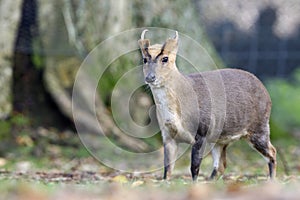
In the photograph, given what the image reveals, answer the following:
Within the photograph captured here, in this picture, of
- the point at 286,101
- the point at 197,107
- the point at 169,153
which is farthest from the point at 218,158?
the point at 286,101

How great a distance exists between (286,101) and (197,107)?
831 cm

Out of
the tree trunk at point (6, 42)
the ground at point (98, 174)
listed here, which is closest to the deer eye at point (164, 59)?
the ground at point (98, 174)

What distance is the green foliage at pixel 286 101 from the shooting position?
47.8 ft

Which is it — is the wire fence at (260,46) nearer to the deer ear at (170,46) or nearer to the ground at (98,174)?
the ground at (98,174)

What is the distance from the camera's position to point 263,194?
4.36 meters

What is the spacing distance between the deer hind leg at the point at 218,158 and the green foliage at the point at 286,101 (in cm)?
633

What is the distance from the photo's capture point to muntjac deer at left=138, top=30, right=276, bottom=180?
698 cm

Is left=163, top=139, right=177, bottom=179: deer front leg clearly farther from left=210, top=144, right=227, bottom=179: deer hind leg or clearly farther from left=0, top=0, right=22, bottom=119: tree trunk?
left=0, top=0, right=22, bottom=119: tree trunk

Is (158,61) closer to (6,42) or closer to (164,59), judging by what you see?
(164,59)

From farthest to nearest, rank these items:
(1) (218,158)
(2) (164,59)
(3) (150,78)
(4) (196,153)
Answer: (1) (218,158)
(4) (196,153)
(2) (164,59)
(3) (150,78)

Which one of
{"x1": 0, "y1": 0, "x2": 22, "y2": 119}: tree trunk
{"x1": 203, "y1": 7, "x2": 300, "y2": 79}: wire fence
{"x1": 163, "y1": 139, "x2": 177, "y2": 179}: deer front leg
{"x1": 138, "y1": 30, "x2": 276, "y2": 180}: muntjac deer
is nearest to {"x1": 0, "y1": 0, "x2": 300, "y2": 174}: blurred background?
{"x1": 0, "y1": 0, "x2": 22, "y2": 119}: tree trunk

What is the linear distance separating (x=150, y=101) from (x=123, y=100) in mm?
488

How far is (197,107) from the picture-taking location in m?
7.14

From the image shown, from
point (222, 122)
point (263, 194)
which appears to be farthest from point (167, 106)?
point (263, 194)
